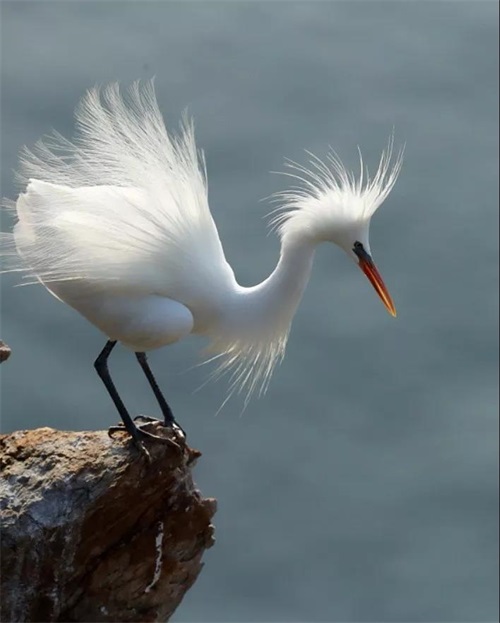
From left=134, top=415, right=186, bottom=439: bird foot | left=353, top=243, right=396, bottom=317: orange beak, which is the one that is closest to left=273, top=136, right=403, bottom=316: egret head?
left=353, top=243, right=396, bottom=317: orange beak

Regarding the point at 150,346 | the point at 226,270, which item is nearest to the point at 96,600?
the point at 150,346

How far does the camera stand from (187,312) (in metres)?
5.39

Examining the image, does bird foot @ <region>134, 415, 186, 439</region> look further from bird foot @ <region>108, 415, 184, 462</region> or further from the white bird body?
→ the white bird body

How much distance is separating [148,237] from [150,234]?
0.02 m

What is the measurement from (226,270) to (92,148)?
0.78m

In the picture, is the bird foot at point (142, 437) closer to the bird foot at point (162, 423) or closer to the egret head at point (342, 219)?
the bird foot at point (162, 423)

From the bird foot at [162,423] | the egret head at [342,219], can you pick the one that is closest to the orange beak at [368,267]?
the egret head at [342,219]

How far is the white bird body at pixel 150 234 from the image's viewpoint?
5355 mm

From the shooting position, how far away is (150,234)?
542 centimetres

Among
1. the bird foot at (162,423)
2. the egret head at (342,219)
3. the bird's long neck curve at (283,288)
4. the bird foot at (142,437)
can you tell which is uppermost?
the egret head at (342,219)

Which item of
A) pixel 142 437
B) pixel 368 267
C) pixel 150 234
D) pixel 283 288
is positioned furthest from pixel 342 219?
pixel 142 437

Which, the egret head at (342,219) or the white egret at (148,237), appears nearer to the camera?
the white egret at (148,237)

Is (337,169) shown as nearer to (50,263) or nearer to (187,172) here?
(187,172)

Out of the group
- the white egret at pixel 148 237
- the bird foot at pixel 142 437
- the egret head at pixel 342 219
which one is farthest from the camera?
the egret head at pixel 342 219
